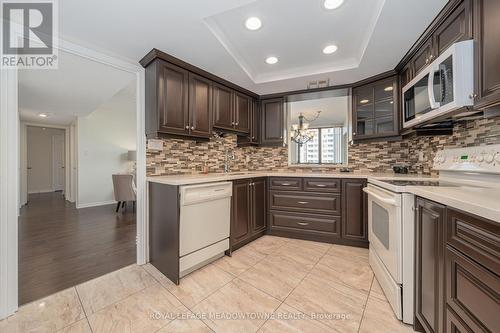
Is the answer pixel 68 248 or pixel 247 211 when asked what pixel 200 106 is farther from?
pixel 68 248

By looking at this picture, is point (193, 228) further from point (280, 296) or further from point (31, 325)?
point (31, 325)

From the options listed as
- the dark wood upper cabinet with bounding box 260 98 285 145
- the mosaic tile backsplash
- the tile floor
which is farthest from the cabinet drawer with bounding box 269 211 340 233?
the dark wood upper cabinet with bounding box 260 98 285 145

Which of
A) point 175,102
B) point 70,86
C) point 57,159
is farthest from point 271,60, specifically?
point 57,159

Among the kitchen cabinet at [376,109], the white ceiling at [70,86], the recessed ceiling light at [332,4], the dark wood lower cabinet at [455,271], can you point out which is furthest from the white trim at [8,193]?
the kitchen cabinet at [376,109]

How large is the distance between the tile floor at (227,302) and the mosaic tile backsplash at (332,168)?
45.9 inches

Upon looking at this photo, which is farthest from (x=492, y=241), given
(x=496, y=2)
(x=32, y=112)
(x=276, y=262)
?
(x=32, y=112)

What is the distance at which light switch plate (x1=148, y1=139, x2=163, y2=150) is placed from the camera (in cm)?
236

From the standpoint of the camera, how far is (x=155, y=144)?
2396 millimetres

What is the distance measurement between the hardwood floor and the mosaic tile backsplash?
43.6 inches

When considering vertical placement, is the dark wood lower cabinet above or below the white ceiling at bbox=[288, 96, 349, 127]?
below

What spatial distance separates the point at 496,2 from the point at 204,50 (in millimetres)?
2059

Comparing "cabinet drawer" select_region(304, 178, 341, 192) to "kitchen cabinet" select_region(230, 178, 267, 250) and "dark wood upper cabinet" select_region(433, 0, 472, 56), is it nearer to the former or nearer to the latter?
"kitchen cabinet" select_region(230, 178, 267, 250)

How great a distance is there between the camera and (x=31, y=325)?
1.40 m

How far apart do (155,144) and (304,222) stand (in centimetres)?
211
